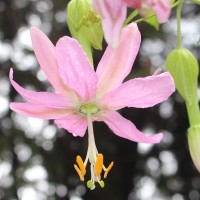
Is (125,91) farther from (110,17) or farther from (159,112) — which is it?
(159,112)

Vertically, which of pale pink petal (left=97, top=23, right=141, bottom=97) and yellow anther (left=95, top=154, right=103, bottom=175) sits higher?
pale pink petal (left=97, top=23, right=141, bottom=97)

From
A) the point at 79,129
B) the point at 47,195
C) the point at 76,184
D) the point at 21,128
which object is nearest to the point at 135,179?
the point at 76,184

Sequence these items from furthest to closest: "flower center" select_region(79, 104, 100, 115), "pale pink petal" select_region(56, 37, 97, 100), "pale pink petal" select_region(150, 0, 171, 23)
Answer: "flower center" select_region(79, 104, 100, 115), "pale pink petal" select_region(56, 37, 97, 100), "pale pink petal" select_region(150, 0, 171, 23)

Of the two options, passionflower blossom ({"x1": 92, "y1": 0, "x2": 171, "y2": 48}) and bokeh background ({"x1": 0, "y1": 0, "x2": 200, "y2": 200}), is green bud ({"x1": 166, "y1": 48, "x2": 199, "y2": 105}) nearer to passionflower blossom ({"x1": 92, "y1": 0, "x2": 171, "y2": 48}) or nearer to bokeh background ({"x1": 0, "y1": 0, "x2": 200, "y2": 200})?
passionflower blossom ({"x1": 92, "y1": 0, "x2": 171, "y2": 48})

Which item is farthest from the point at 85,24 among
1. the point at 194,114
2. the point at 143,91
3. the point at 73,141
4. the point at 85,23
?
the point at 73,141

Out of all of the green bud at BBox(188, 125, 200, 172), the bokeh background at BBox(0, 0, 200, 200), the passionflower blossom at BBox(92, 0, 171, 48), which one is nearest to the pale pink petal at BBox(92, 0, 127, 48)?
the passionflower blossom at BBox(92, 0, 171, 48)

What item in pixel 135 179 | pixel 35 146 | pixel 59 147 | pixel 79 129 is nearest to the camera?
pixel 79 129

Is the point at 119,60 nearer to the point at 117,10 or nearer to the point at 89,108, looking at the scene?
the point at 89,108

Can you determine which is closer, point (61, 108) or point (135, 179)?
point (61, 108)

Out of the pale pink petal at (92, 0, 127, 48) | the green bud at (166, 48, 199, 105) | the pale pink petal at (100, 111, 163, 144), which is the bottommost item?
the pale pink petal at (100, 111, 163, 144)
